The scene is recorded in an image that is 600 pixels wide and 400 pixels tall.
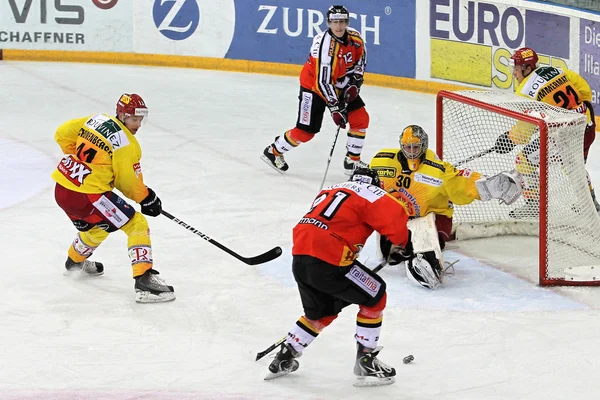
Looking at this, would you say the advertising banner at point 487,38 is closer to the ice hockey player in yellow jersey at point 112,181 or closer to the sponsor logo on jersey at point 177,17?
the sponsor logo on jersey at point 177,17

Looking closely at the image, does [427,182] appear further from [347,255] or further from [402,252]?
[347,255]

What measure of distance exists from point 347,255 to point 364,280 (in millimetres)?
117

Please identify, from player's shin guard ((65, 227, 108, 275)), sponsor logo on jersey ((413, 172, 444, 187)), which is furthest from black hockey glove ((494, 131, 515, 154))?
player's shin guard ((65, 227, 108, 275))

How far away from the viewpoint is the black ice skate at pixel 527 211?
6215mm

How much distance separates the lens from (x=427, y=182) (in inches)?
226

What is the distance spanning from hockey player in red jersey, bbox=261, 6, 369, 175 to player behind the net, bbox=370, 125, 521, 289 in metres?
1.53

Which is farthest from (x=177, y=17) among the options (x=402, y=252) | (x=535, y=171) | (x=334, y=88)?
(x=402, y=252)

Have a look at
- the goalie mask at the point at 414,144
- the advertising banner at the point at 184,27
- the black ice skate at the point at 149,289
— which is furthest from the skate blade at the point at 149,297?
the advertising banner at the point at 184,27

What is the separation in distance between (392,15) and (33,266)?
5234 mm

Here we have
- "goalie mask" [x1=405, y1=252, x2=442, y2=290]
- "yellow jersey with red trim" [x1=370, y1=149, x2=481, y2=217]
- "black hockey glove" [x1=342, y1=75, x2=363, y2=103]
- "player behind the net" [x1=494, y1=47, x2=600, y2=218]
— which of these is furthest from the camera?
"black hockey glove" [x1=342, y1=75, x2=363, y2=103]

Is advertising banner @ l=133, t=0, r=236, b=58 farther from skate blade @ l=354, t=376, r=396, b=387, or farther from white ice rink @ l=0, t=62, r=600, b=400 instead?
skate blade @ l=354, t=376, r=396, b=387

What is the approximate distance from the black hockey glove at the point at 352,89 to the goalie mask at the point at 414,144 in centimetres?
167

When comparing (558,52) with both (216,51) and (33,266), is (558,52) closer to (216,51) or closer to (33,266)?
(216,51)

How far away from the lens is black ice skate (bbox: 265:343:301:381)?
4.31 meters
